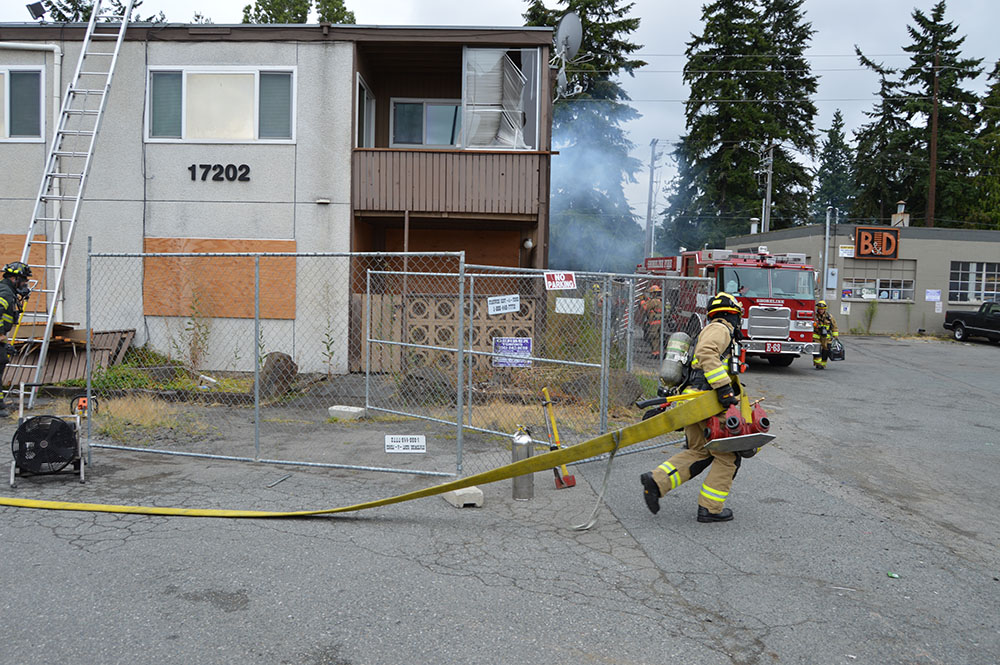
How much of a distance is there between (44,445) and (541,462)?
172 inches

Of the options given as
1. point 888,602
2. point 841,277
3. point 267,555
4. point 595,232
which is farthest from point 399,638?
point 595,232

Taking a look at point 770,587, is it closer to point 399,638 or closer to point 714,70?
point 399,638

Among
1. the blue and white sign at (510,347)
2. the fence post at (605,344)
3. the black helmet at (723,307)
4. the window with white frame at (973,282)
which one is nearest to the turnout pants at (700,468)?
the black helmet at (723,307)

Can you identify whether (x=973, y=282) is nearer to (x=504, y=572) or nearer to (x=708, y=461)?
(x=708, y=461)

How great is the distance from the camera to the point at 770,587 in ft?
14.9

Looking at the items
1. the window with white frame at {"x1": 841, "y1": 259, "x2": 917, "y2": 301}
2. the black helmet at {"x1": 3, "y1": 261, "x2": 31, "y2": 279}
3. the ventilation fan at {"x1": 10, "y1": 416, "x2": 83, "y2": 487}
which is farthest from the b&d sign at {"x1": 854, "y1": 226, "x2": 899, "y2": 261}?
the ventilation fan at {"x1": 10, "y1": 416, "x2": 83, "y2": 487}

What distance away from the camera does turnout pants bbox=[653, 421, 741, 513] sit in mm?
5727

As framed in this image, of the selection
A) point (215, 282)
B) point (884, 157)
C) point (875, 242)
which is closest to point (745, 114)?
point (884, 157)

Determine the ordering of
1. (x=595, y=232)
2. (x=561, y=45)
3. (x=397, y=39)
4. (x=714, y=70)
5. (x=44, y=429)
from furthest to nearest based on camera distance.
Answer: (x=714, y=70) < (x=595, y=232) < (x=561, y=45) < (x=397, y=39) < (x=44, y=429)

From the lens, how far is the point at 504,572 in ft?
15.3

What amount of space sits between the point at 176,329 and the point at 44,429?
6.98m

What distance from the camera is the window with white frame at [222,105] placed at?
13.1m

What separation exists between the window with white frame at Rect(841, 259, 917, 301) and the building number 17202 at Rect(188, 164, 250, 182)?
25.5 meters

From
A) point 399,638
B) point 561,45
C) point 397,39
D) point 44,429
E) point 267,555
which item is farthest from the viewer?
point 561,45
